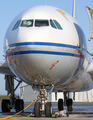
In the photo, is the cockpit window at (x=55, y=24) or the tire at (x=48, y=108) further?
the tire at (x=48, y=108)

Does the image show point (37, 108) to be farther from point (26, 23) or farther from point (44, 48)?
point (26, 23)

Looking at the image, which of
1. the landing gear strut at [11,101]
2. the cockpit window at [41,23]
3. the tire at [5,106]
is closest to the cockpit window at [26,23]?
the cockpit window at [41,23]

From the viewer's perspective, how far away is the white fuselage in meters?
11.0

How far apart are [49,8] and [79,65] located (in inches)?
129

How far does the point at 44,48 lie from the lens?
11.0 metres

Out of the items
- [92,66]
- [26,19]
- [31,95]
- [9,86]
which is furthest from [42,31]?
[31,95]

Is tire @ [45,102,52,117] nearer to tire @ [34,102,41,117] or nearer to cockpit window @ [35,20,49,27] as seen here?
tire @ [34,102,41,117]

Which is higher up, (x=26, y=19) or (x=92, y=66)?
(x=26, y=19)

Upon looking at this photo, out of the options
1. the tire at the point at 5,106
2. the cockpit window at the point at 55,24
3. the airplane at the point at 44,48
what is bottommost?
the tire at the point at 5,106

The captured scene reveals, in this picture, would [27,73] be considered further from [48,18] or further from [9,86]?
[9,86]

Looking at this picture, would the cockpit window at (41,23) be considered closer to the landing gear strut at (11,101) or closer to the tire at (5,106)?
the landing gear strut at (11,101)

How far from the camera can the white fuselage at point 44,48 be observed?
1098 centimetres

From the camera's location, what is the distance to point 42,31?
1110 centimetres

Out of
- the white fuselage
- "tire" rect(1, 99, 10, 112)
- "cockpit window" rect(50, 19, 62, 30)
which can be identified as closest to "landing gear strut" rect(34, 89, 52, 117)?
the white fuselage
